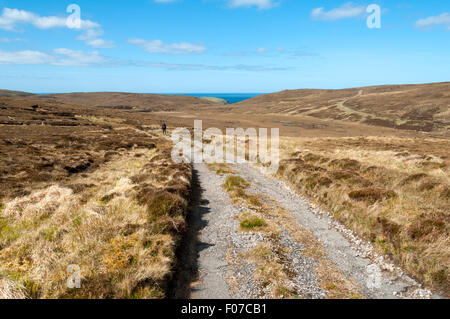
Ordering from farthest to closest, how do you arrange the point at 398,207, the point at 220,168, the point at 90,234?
the point at 220,168, the point at 398,207, the point at 90,234

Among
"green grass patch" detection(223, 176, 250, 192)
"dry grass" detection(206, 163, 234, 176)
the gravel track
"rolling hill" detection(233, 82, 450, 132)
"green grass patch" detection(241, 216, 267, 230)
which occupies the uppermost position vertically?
"rolling hill" detection(233, 82, 450, 132)

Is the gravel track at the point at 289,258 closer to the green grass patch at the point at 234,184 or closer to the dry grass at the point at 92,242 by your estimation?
the dry grass at the point at 92,242

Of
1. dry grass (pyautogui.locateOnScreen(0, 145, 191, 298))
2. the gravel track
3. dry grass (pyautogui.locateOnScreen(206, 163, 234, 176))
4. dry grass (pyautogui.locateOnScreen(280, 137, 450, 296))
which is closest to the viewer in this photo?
dry grass (pyautogui.locateOnScreen(0, 145, 191, 298))

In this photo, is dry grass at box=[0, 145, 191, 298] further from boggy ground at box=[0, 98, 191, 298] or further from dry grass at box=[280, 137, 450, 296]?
dry grass at box=[280, 137, 450, 296]

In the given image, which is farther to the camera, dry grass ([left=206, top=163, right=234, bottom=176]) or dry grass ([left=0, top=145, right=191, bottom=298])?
dry grass ([left=206, top=163, right=234, bottom=176])


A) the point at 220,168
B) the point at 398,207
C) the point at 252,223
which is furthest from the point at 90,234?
the point at 220,168

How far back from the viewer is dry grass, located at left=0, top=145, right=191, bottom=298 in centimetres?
668

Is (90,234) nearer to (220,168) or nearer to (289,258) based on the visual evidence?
(289,258)

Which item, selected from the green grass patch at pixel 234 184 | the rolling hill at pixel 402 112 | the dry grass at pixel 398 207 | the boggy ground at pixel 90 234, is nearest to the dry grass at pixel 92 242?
the boggy ground at pixel 90 234

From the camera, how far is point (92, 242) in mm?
8758

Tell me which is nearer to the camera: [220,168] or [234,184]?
[234,184]

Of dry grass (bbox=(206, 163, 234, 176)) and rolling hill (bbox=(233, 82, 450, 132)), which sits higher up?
rolling hill (bbox=(233, 82, 450, 132))

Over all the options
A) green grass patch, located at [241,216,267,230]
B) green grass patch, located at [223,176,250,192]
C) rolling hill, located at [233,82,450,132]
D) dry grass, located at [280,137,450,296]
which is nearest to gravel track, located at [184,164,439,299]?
green grass patch, located at [241,216,267,230]
